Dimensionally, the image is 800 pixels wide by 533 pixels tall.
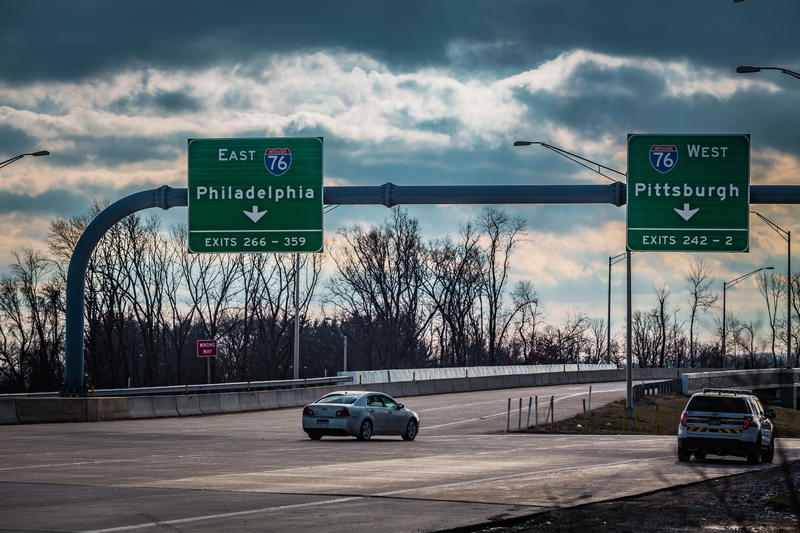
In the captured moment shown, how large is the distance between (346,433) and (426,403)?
21007 millimetres

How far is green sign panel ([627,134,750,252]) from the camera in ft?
77.5

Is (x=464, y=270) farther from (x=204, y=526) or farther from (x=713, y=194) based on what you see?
(x=204, y=526)

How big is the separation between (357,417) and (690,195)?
1052 centimetres

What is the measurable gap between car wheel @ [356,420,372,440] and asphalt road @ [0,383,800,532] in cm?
52

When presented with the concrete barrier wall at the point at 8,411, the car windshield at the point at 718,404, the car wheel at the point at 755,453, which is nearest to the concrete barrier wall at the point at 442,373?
the concrete barrier wall at the point at 8,411

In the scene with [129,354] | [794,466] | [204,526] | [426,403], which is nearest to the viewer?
[204,526]

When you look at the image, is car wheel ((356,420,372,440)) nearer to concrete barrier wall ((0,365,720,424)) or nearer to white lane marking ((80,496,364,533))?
concrete barrier wall ((0,365,720,424))

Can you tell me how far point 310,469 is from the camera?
15953 mm

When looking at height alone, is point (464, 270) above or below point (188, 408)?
above

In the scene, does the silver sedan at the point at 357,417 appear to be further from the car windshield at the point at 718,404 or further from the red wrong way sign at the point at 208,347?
the red wrong way sign at the point at 208,347

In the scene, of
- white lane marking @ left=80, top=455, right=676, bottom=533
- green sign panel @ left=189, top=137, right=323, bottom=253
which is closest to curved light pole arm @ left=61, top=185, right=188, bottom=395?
green sign panel @ left=189, top=137, right=323, bottom=253

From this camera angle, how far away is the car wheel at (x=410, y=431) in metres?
26.0

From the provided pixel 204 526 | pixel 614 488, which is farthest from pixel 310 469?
pixel 204 526

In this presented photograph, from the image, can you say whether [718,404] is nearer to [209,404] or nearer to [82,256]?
[82,256]
